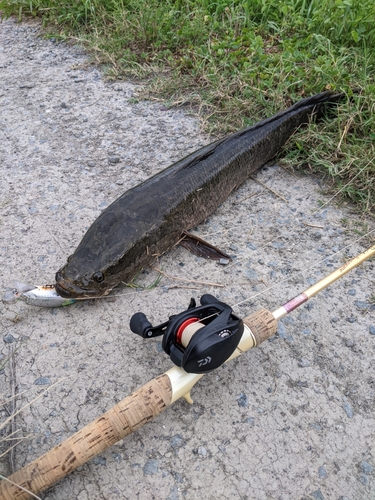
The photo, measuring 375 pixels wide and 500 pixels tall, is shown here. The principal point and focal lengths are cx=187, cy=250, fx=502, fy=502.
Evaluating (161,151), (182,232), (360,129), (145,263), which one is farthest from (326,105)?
(145,263)

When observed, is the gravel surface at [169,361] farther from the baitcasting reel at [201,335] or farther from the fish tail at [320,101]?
the fish tail at [320,101]

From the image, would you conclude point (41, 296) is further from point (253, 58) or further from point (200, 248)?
point (253, 58)

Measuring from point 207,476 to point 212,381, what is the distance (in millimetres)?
471

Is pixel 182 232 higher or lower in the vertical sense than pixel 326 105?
lower

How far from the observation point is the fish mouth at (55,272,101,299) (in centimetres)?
281

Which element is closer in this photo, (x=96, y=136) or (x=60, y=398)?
(x=60, y=398)

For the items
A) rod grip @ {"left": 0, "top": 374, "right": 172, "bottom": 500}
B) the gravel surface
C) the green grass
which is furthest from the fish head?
the green grass

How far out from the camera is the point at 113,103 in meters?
4.89

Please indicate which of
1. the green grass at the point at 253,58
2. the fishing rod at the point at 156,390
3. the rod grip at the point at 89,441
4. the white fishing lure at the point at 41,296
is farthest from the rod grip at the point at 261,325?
the green grass at the point at 253,58

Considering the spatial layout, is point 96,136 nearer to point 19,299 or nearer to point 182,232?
point 182,232

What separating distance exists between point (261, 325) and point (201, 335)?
1.48ft

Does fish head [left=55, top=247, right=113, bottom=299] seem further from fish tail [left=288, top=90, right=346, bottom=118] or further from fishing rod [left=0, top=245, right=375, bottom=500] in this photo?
fish tail [left=288, top=90, right=346, bottom=118]

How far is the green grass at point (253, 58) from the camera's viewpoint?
3.99 m

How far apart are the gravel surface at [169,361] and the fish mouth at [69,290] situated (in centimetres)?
11
